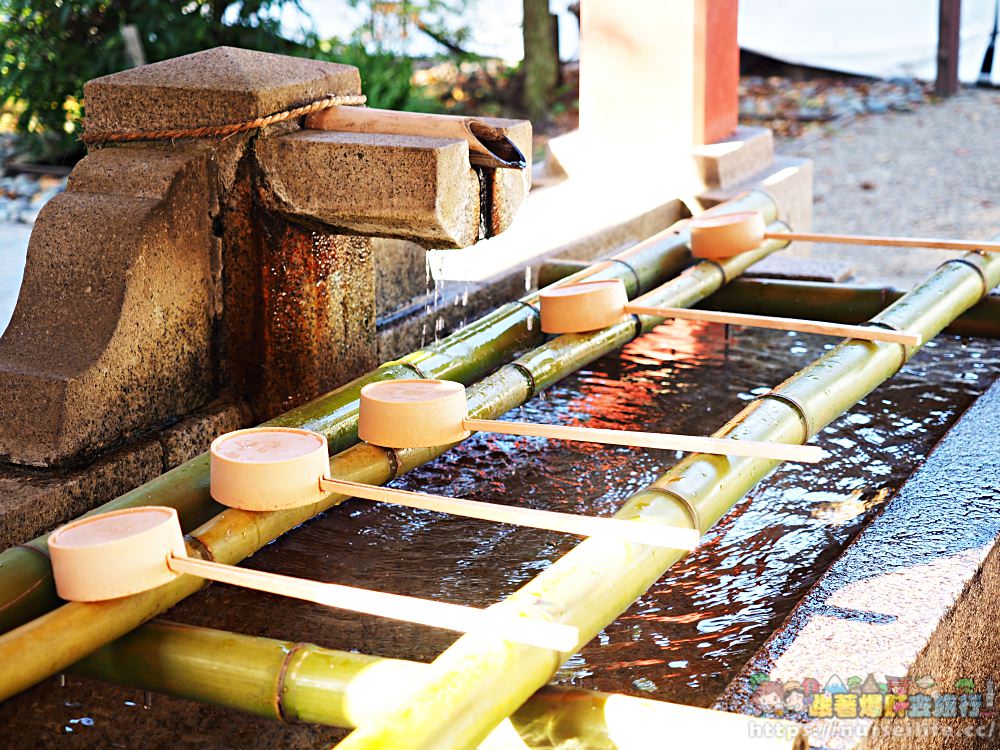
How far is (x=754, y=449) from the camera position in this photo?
2379 mm

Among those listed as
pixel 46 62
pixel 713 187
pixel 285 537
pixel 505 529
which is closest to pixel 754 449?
pixel 505 529

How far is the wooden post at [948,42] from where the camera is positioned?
1134cm

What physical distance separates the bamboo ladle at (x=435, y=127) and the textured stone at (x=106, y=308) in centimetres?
38

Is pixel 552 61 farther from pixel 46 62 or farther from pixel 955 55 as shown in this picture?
pixel 46 62

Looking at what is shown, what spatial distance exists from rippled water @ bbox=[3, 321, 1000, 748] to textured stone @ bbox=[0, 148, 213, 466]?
0.53 metres

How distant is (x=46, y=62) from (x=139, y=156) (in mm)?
6518

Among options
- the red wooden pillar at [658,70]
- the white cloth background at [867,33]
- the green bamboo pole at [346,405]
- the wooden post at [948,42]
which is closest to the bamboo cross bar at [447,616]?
the green bamboo pole at [346,405]

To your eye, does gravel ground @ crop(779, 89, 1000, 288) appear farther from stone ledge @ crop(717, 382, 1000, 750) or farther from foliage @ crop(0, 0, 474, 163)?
stone ledge @ crop(717, 382, 1000, 750)

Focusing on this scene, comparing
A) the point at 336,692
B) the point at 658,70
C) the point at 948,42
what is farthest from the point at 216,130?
the point at 948,42

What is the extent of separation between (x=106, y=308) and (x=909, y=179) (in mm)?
7934

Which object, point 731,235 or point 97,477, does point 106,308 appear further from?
point 731,235

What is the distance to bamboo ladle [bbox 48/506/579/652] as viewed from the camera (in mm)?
1790

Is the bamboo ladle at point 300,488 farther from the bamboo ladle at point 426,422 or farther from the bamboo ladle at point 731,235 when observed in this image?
the bamboo ladle at point 731,235

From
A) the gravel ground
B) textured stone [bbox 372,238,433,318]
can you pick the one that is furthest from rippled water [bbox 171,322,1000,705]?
the gravel ground
